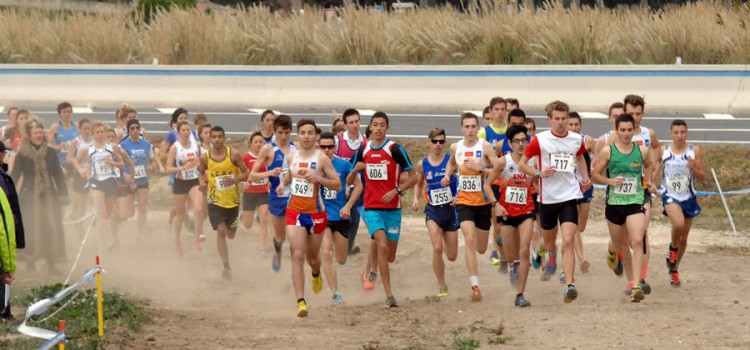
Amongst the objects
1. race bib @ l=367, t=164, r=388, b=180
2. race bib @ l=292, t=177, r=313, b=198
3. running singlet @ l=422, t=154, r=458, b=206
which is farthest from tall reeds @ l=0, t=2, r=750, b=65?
race bib @ l=292, t=177, r=313, b=198

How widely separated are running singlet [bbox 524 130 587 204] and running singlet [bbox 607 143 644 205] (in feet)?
1.20

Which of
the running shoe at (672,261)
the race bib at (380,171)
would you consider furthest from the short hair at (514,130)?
the running shoe at (672,261)

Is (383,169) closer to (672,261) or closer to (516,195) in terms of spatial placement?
(516,195)

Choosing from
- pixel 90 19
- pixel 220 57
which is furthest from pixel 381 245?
pixel 90 19

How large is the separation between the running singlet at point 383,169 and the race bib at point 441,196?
1.27 ft

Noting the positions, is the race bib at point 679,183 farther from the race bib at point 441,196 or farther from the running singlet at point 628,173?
the race bib at point 441,196

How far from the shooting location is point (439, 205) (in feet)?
44.2

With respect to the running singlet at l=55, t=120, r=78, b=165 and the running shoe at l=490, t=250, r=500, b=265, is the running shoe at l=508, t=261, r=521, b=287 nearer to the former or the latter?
the running shoe at l=490, t=250, r=500, b=265

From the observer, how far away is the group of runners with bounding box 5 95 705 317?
41.4ft

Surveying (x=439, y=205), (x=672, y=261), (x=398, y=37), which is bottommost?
(x=672, y=261)

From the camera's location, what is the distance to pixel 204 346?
1106cm

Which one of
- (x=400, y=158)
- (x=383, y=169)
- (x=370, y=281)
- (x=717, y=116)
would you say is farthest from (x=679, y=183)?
(x=717, y=116)

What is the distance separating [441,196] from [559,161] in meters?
1.46

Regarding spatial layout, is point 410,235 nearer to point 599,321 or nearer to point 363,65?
point 599,321
